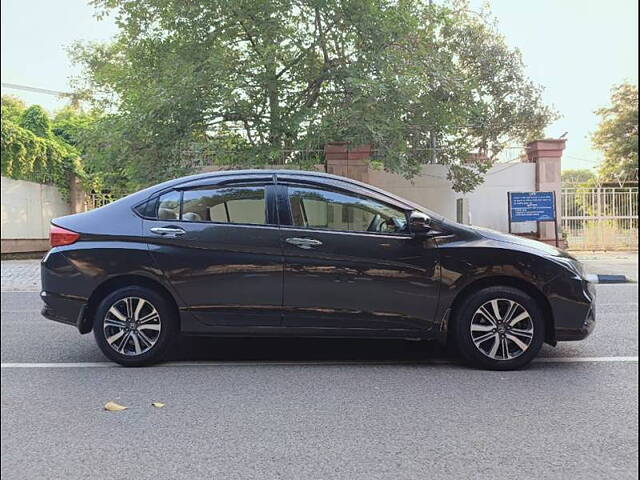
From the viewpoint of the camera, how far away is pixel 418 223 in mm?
4211

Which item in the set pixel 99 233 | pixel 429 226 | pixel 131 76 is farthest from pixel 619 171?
pixel 99 233

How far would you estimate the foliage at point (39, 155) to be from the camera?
9.60 metres

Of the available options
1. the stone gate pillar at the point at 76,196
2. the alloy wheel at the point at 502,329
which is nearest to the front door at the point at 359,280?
the alloy wheel at the point at 502,329

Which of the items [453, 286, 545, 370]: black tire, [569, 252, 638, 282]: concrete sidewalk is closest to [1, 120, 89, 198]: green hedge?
[453, 286, 545, 370]: black tire

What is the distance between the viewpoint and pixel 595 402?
11.8 ft

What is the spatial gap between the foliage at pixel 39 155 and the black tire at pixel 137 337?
16.1 ft

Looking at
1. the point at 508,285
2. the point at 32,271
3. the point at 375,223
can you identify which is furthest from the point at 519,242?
the point at 32,271

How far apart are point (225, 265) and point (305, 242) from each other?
68 centimetres

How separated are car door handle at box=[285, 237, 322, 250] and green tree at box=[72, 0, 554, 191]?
5921mm

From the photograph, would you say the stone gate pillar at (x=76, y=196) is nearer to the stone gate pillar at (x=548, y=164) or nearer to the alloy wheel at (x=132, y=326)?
the alloy wheel at (x=132, y=326)

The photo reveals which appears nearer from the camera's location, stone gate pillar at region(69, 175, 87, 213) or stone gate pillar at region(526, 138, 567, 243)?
stone gate pillar at region(69, 175, 87, 213)

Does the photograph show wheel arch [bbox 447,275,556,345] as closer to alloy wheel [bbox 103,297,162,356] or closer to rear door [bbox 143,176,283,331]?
rear door [bbox 143,176,283,331]

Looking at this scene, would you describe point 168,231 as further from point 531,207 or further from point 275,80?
point 531,207

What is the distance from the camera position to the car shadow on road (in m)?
4.63
